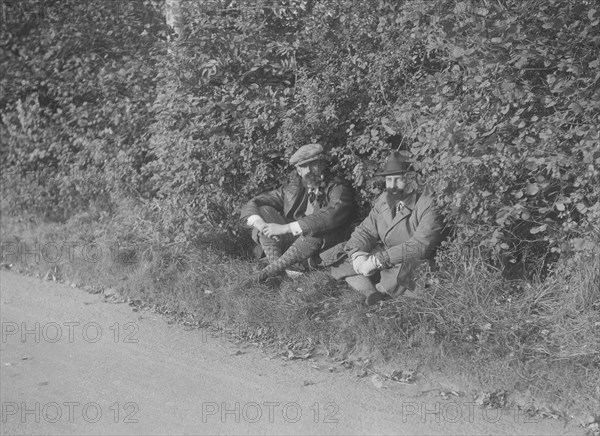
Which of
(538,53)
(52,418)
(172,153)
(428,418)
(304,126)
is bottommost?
(52,418)

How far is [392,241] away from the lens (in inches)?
230

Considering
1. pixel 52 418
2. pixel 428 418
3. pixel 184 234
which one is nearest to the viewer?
pixel 428 418

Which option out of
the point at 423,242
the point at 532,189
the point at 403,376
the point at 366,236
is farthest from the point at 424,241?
the point at 403,376

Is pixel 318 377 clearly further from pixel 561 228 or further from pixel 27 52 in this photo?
pixel 27 52

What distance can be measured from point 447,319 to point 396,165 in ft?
4.23

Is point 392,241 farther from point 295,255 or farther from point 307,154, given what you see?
point 307,154

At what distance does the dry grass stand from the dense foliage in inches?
12.7

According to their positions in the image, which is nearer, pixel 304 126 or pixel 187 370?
pixel 187 370

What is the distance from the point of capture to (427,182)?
18.3 feet

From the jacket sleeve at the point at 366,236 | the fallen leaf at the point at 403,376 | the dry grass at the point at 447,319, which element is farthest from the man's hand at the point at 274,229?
the fallen leaf at the point at 403,376

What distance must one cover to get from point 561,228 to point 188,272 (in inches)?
133

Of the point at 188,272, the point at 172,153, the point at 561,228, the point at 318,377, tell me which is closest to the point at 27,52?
the point at 172,153

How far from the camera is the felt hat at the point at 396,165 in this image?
5.75 m

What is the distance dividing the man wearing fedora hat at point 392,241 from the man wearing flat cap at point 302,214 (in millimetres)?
283
